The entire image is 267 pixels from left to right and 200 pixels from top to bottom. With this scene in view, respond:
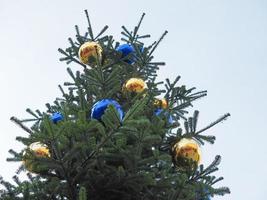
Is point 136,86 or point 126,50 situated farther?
point 126,50

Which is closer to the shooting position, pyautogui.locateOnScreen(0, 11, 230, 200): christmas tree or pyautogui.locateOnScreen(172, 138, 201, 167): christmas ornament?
pyautogui.locateOnScreen(0, 11, 230, 200): christmas tree

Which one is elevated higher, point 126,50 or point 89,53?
point 126,50

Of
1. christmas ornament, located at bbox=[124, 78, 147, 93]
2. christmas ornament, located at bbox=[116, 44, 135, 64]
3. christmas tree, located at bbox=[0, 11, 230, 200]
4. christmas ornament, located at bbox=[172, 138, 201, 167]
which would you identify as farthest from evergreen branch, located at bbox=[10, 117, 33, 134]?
christmas ornament, located at bbox=[116, 44, 135, 64]

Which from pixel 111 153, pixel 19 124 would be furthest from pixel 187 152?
pixel 19 124

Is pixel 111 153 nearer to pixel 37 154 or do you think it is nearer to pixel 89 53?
pixel 37 154

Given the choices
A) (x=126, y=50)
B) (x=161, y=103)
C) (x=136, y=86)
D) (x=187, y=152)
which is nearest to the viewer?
(x=187, y=152)

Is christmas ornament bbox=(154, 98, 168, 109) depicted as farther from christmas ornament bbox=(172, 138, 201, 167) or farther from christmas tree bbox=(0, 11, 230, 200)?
christmas ornament bbox=(172, 138, 201, 167)

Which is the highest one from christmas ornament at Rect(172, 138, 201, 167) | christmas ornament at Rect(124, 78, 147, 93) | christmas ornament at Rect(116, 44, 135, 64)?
christmas ornament at Rect(116, 44, 135, 64)

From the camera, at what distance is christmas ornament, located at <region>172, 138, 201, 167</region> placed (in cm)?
513

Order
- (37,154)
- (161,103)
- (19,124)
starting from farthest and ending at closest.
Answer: (161,103) < (37,154) < (19,124)

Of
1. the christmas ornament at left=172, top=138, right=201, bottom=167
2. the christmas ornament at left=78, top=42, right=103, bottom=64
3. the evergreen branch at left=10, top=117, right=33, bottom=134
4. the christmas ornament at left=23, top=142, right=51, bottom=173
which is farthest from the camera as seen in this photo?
the christmas ornament at left=78, top=42, right=103, bottom=64

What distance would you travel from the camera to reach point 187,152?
5.14 m

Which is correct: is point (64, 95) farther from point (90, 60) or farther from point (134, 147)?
point (134, 147)

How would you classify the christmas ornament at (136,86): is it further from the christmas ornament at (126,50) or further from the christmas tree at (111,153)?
the christmas ornament at (126,50)
